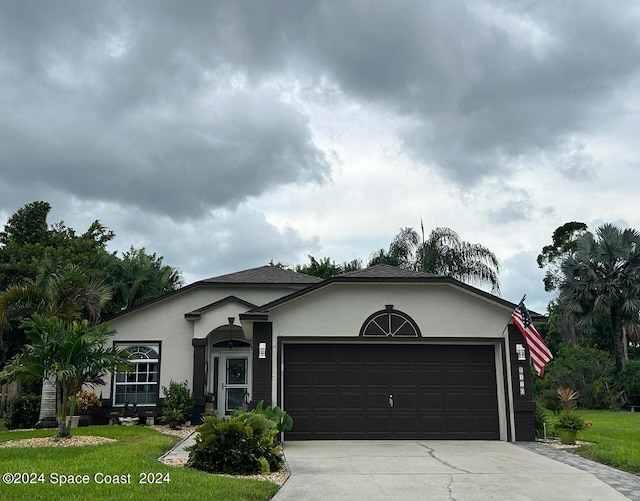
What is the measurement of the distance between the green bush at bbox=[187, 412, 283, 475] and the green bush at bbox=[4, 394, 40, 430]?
9.26 metres

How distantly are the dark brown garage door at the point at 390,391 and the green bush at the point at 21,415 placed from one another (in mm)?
7752

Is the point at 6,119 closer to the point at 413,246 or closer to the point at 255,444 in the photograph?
the point at 255,444

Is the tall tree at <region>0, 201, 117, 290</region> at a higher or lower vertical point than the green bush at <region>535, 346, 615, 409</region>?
higher

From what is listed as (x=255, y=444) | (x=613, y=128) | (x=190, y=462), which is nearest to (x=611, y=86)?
(x=613, y=128)

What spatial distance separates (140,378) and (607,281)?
23260 millimetres

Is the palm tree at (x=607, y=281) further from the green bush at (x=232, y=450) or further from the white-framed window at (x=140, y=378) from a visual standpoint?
the green bush at (x=232, y=450)

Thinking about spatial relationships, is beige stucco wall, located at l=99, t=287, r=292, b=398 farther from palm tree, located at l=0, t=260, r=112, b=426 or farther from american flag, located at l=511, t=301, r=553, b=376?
american flag, located at l=511, t=301, r=553, b=376

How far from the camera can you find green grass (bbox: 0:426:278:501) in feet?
23.0

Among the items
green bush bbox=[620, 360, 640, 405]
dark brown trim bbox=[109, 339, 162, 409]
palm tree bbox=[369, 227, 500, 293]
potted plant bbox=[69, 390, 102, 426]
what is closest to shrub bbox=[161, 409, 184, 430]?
dark brown trim bbox=[109, 339, 162, 409]

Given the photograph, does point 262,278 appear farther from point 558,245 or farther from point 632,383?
point 558,245

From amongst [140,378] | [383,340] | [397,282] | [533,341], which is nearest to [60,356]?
[140,378]

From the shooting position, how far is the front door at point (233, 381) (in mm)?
18719

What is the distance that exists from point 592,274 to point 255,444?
82.0 feet

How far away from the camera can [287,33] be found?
42.2 ft
